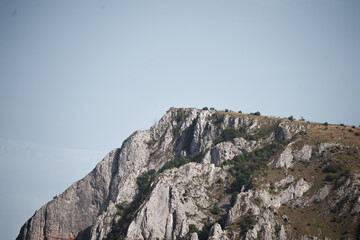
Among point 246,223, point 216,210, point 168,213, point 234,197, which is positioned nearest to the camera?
point 246,223

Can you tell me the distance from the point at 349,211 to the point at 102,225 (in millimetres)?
81558

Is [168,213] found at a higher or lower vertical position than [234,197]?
lower

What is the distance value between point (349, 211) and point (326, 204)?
8191 mm

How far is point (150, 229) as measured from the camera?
186m

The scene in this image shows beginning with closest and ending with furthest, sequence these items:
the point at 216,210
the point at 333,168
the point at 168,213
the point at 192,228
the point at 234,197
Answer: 1. the point at 192,228
2. the point at 168,213
3. the point at 234,197
4. the point at 216,210
5. the point at 333,168

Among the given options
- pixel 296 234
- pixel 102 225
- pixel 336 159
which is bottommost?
pixel 296 234

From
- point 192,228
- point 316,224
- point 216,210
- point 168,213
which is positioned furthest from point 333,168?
point 168,213

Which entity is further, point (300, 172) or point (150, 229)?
point (300, 172)

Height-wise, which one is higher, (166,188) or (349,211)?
(166,188)

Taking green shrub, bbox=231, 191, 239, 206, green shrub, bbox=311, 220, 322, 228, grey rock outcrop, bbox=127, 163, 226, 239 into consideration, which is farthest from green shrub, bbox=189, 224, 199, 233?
green shrub, bbox=311, 220, 322, 228

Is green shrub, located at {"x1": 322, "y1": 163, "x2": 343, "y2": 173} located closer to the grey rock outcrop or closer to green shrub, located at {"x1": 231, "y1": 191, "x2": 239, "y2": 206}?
green shrub, located at {"x1": 231, "y1": 191, "x2": 239, "y2": 206}

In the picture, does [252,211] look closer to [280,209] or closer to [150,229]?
[280,209]

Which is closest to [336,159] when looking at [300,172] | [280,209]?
[300,172]

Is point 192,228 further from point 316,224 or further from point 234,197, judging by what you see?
point 316,224
